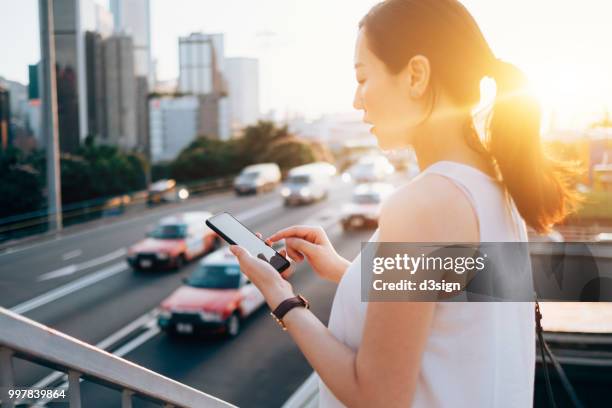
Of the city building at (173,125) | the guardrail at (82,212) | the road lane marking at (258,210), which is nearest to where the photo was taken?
the guardrail at (82,212)

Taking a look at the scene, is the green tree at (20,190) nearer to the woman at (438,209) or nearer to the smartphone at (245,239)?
the smartphone at (245,239)

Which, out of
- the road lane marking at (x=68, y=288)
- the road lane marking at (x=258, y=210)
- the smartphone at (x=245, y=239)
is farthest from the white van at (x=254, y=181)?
the smartphone at (x=245, y=239)

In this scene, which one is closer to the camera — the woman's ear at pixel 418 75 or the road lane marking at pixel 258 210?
the woman's ear at pixel 418 75

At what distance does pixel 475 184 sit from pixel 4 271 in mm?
13694

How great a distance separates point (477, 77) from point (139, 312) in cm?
1101

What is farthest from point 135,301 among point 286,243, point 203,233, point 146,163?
point 146,163

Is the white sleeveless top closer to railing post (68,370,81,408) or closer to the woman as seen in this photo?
the woman

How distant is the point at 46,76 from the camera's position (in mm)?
11609

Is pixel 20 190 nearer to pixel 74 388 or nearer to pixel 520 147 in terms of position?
pixel 74 388

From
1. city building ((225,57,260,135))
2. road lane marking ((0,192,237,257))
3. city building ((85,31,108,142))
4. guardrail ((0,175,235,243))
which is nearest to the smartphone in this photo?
guardrail ((0,175,235,243))

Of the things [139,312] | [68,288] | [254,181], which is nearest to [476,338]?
[139,312]

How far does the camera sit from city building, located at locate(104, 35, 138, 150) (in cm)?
5116

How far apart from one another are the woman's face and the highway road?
350cm

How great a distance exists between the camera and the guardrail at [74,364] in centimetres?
83
